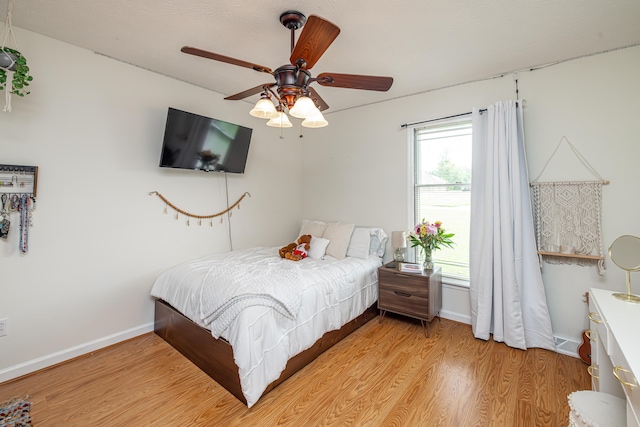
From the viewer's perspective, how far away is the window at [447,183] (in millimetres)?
3039

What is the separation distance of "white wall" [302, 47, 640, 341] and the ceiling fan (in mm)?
1542

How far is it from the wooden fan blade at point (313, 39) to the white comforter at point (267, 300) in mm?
1520

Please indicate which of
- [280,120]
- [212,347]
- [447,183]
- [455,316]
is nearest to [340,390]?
[212,347]

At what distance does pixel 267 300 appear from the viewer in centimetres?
194

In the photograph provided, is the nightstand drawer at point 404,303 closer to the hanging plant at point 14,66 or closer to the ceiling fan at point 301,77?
the ceiling fan at point 301,77

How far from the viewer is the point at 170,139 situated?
264cm

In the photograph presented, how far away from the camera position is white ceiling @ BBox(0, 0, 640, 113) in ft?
5.91

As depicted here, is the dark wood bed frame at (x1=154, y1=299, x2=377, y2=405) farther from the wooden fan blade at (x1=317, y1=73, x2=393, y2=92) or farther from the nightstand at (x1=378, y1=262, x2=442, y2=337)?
the wooden fan blade at (x1=317, y1=73, x2=393, y2=92)

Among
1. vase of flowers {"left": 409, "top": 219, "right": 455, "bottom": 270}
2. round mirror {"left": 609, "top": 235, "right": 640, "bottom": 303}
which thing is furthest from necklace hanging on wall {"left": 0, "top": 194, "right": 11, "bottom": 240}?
round mirror {"left": 609, "top": 235, "right": 640, "bottom": 303}

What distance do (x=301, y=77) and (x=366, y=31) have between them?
741mm

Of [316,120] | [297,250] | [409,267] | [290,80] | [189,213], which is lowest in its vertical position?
[409,267]

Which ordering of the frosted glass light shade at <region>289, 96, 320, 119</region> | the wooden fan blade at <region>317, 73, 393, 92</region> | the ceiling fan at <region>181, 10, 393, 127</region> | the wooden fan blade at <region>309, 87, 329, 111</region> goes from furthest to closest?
1. the wooden fan blade at <region>309, 87, 329, 111</region>
2. the wooden fan blade at <region>317, 73, 393, 92</region>
3. the frosted glass light shade at <region>289, 96, 320, 119</region>
4. the ceiling fan at <region>181, 10, 393, 127</region>

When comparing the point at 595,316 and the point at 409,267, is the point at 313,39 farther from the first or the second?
the point at 409,267

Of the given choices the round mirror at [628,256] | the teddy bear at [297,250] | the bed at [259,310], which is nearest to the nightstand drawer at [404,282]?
the bed at [259,310]
